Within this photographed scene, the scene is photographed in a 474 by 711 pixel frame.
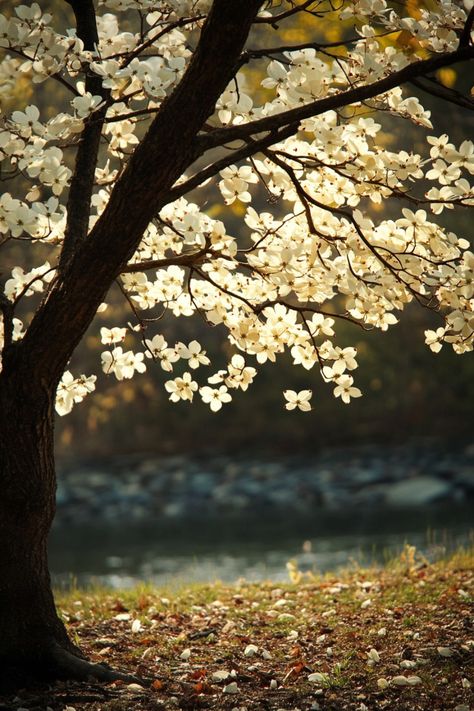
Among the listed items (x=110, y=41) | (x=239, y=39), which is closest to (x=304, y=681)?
(x=239, y=39)

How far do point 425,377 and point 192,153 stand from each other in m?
15.9

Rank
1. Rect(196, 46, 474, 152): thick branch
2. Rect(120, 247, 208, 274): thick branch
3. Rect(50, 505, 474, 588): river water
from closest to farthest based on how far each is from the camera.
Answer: Rect(196, 46, 474, 152): thick branch → Rect(120, 247, 208, 274): thick branch → Rect(50, 505, 474, 588): river water

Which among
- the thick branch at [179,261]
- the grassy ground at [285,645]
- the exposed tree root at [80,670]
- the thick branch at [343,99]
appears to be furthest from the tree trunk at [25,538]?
the thick branch at [343,99]

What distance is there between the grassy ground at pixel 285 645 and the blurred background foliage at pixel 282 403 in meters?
12.2

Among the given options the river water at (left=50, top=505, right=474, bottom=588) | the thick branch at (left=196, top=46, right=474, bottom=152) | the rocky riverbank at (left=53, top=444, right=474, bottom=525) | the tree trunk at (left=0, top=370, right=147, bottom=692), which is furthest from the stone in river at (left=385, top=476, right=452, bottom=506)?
the thick branch at (left=196, top=46, right=474, bottom=152)

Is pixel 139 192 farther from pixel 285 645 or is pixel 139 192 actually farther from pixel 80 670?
pixel 285 645

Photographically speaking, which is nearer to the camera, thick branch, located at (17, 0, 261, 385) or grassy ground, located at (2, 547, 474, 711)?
thick branch, located at (17, 0, 261, 385)

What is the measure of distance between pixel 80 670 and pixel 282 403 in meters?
15.7

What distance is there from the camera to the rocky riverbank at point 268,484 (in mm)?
15445

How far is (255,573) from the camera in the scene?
1005 cm

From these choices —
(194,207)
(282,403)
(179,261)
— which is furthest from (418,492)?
(179,261)

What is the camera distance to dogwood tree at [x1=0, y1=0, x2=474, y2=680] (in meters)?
3.50

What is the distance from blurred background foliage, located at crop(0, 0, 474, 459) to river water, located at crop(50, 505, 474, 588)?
14.7ft

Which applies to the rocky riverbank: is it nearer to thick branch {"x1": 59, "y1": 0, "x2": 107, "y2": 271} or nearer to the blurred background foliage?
the blurred background foliage
